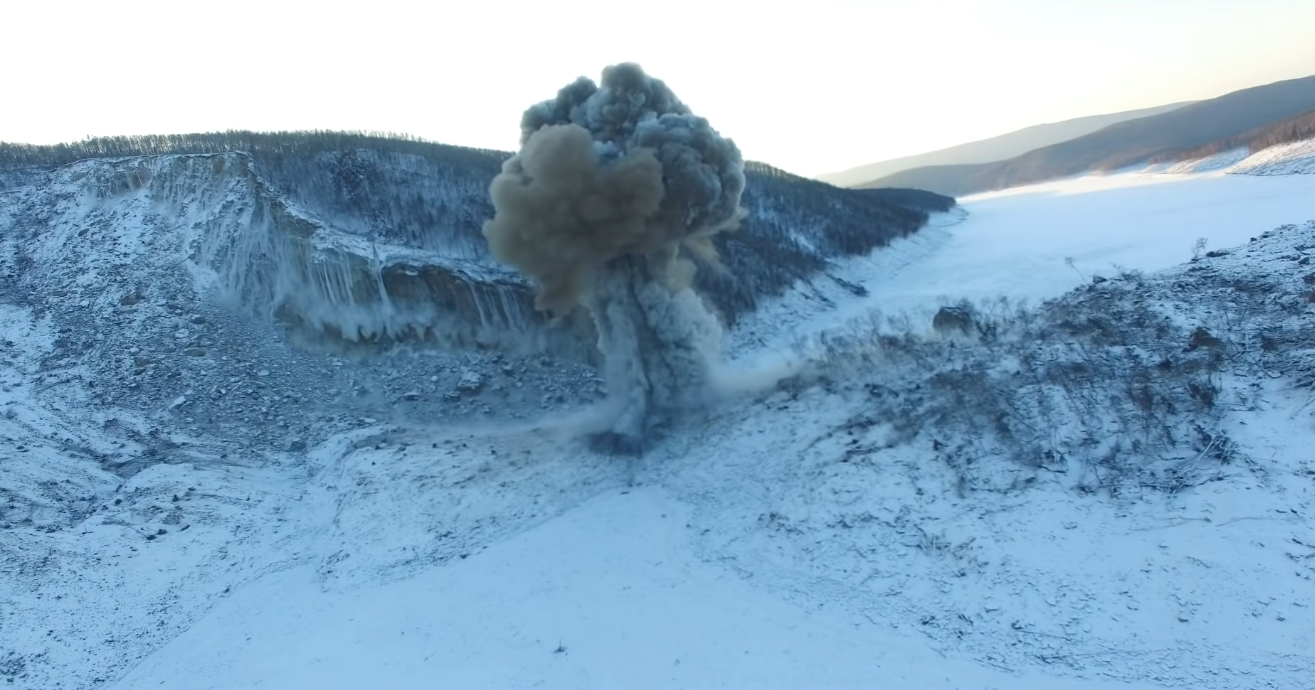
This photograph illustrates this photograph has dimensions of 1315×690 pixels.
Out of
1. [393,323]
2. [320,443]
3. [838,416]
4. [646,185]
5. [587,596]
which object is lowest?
[587,596]

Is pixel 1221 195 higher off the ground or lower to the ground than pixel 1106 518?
higher

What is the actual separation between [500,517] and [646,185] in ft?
33.7

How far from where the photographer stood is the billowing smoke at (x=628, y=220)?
869 inches

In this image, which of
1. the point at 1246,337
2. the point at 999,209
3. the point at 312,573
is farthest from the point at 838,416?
the point at 999,209

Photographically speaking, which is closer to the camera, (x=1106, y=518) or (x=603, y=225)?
(x=1106, y=518)

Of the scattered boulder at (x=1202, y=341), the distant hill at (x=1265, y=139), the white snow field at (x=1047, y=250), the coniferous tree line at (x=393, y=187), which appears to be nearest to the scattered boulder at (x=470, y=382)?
the coniferous tree line at (x=393, y=187)

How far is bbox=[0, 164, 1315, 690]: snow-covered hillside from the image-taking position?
45.6ft

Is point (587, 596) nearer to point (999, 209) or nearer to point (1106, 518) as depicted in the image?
point (1106, 518)

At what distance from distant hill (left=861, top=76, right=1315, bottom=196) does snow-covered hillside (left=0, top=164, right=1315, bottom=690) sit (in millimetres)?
105463

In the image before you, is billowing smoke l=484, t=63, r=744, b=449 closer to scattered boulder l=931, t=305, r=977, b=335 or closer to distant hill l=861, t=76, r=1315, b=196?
scattered boulder l=931, t=305, r=977, b=335

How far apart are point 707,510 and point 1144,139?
145960 mm

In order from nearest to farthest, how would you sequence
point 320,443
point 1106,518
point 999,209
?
point 1106,518
point 320,443
point 999,209

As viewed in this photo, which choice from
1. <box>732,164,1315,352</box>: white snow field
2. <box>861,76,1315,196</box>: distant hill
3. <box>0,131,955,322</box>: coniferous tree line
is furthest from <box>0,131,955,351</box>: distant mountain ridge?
<box>861,76,1315,196</box>: distant hill

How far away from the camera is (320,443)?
26000mm
